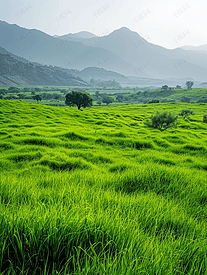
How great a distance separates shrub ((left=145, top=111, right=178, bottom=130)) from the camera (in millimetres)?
18188

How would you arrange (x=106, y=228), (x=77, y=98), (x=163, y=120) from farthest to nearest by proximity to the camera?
(x=77, y=98)
(x=163, y=120)
(x=106, y=228)

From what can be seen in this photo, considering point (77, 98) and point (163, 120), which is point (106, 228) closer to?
point (163, 120)

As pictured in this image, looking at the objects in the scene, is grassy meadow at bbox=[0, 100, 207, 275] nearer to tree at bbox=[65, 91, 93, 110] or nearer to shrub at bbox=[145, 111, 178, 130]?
shrub at bbox=[145, 111, 178, 130]

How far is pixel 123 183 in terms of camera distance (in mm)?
4020

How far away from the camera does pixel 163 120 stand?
18.7 m

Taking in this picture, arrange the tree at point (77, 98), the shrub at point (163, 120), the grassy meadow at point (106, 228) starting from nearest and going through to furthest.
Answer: the grassy meadow at point (106, 228) < the shrub at point (163, 120) < the tree at point (77, 98)

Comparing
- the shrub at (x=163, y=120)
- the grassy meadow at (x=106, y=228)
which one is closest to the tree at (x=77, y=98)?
the shrub at (x=163, y=120)

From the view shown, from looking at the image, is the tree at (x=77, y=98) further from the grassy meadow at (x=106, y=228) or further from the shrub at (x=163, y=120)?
the grassy meadow at (x=106, y=228)

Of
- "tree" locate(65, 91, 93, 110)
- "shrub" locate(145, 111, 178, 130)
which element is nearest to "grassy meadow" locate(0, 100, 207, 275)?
"shrub" locate(145, 111, 178, 130)

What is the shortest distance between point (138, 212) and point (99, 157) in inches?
187

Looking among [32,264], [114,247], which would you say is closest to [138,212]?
[114,247]

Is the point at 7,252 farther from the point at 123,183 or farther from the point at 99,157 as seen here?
the point at 99,157

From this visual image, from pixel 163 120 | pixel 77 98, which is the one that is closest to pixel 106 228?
pixel 163 120

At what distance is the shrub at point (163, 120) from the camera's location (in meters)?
18.2
